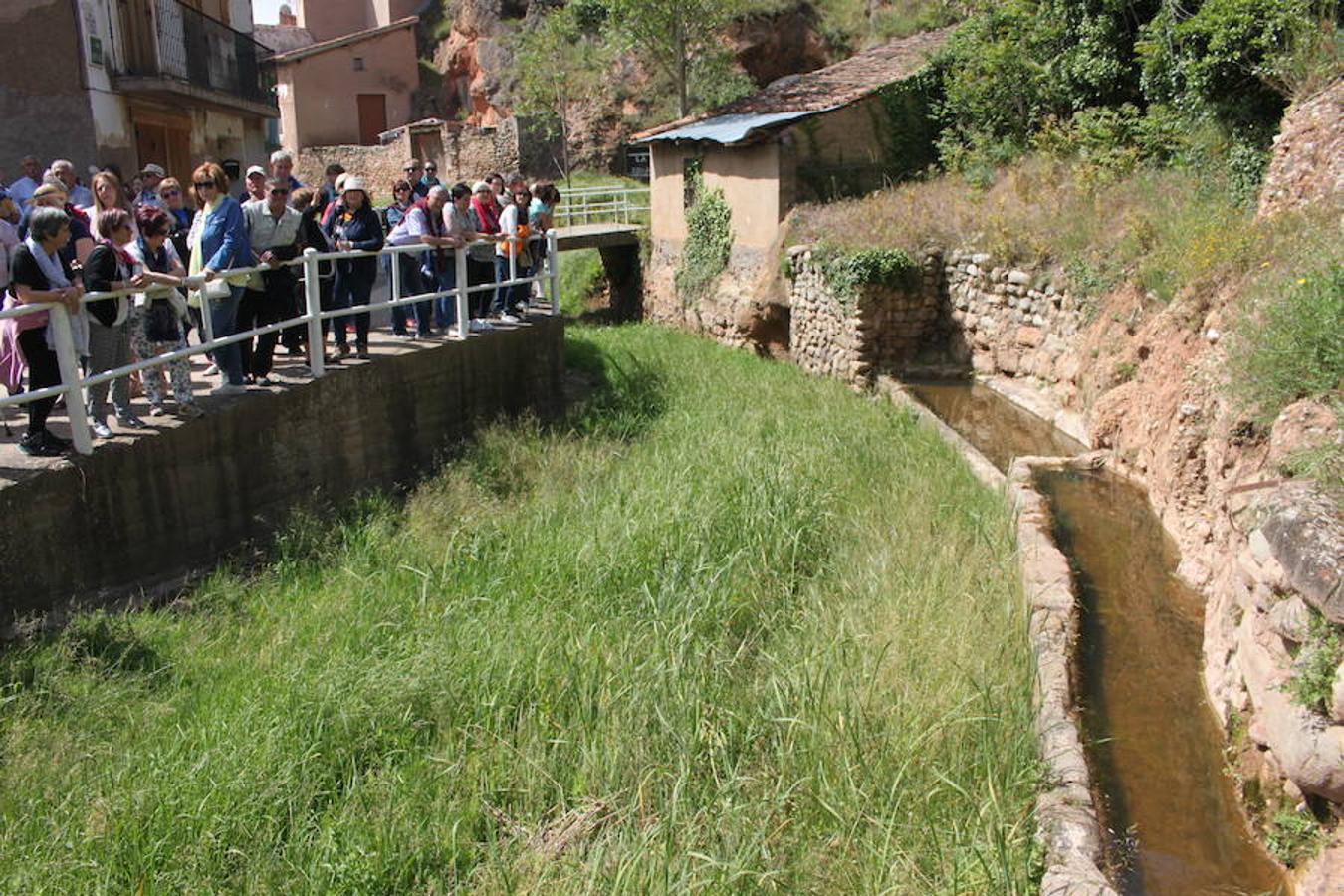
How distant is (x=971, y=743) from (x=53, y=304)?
5.62 m

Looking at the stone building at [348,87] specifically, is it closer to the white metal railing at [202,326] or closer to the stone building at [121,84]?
the stone building at [121,84]

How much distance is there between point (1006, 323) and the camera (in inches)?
568

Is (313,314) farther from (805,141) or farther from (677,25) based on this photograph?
Result: (677,25)

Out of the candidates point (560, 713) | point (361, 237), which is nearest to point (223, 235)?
point (361, 237)

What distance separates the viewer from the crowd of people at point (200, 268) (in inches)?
258

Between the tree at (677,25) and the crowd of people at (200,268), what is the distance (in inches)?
594

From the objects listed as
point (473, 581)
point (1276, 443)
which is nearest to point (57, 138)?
point (473, 581)

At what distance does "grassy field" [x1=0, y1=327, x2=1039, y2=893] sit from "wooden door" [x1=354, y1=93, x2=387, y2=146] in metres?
34.5

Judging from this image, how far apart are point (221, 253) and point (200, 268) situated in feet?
A: 0.95

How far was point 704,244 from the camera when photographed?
20719 millimetres

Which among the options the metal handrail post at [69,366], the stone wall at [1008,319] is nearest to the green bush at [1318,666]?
the metal handrail post at [69,366]

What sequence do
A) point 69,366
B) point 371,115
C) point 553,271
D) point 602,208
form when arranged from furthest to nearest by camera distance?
point 371,115 < point 602,208 < point 553,271 < point 69,366

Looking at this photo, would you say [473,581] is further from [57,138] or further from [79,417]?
[57,138]

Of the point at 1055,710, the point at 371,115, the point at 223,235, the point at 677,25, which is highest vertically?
the point at 677,25
